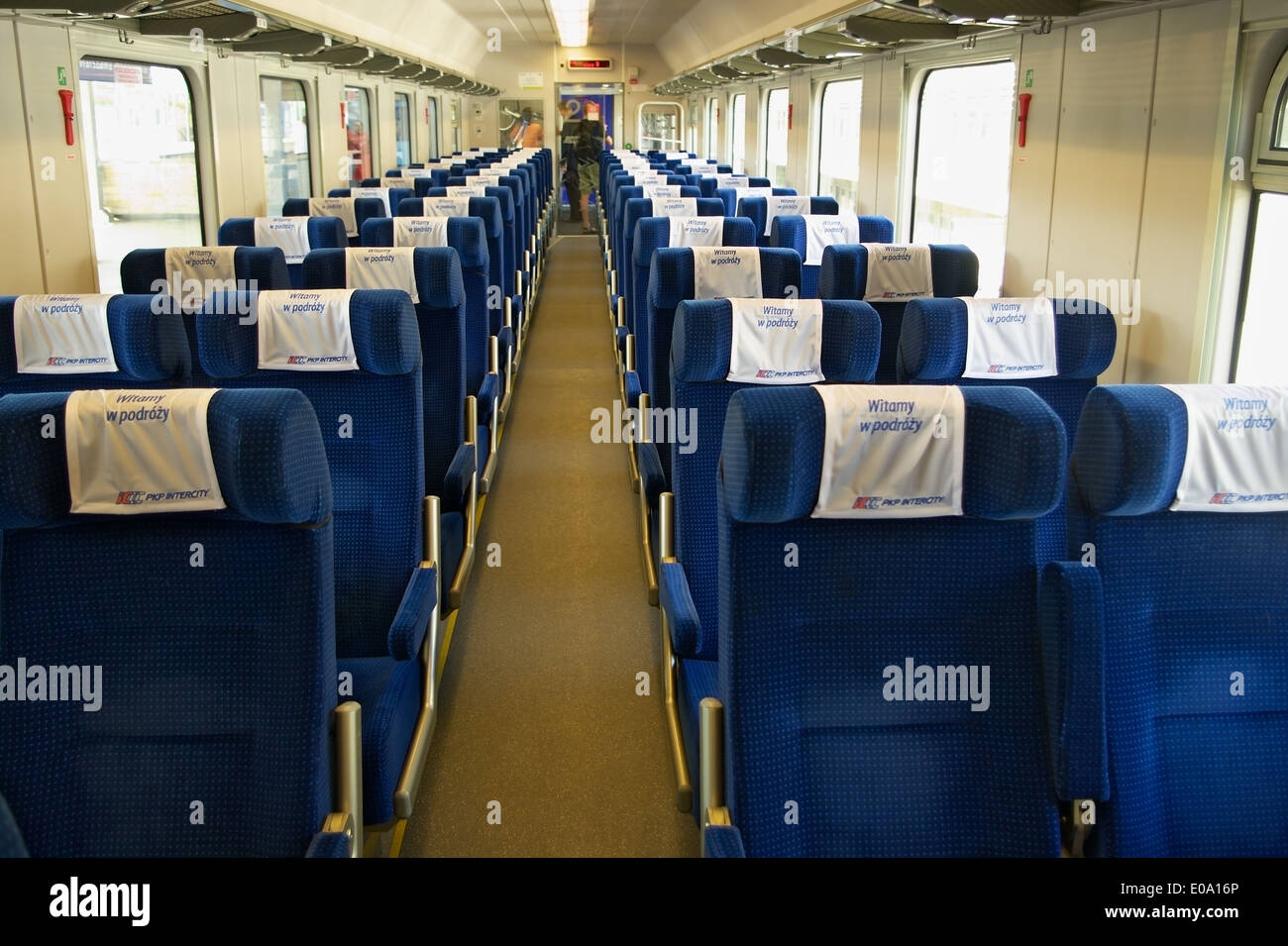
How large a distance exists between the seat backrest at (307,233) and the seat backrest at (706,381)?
308cm

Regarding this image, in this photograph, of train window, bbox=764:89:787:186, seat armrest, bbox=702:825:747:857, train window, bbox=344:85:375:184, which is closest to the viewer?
seat armrest, bbox=702:825:747:857

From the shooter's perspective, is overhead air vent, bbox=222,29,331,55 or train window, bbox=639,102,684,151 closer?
overhead air vent, bbox=222,29,331,55

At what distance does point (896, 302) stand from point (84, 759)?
11.2ft

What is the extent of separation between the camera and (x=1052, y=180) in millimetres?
6363

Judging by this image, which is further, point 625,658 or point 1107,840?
point 625,658

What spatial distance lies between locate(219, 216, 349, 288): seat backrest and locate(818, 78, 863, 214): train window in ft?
21.8

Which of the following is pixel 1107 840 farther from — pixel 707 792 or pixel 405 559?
pixel 405 559

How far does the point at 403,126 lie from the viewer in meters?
19.0

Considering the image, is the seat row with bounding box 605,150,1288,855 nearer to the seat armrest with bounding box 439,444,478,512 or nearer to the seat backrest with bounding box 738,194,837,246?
the seat armrest with bounding box 439,444,478,512

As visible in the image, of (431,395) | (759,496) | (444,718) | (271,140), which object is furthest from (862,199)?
(759,496)

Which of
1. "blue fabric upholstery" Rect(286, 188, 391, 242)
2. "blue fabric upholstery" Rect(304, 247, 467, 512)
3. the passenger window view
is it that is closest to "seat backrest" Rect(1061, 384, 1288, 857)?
the passenger window view

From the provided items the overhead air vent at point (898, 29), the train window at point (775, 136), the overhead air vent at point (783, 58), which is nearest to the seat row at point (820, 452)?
the overhead air vent at point (898, 29)

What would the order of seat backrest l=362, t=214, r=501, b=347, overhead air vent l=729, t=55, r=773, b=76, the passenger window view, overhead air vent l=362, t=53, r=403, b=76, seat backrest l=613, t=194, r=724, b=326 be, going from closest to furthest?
1. the passenger window view
2. seat backrest l=362, t=214, r=501, b=347
3. seat backrest l=613, t=194, r=724, b=326
4. overhead air vent l=362, t=53, r=403, b=76
5. overhead air vent l=729, t=55, r=773, b=76

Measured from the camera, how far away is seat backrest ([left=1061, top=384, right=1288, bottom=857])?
205 centimetres
